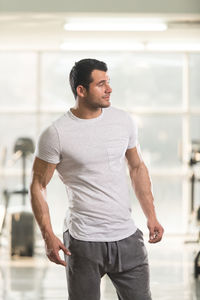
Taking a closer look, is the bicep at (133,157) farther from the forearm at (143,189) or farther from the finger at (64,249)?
the finger at (64,249)

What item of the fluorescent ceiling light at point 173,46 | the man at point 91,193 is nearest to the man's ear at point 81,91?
the man at point 91,193

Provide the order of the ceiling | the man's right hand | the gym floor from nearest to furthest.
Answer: the man's right hand < the gym floor < the ceiling

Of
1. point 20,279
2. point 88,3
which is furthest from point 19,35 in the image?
point 20,279

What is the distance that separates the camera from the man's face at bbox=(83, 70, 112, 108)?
2277mm

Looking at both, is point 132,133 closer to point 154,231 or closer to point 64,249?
point 154,231

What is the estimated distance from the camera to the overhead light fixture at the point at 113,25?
20.1ft

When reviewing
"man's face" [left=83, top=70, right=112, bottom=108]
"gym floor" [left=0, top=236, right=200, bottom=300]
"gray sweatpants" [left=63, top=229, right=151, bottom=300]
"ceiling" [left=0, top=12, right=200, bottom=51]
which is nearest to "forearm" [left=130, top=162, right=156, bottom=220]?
"gray sweatpants" [left=63, top=229, right=151, bottom=300]

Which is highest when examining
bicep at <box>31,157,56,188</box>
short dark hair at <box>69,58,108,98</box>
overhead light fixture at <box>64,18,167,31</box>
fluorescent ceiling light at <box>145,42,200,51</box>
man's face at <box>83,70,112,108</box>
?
overhead light fixture at <box>64,18,167,31</box>

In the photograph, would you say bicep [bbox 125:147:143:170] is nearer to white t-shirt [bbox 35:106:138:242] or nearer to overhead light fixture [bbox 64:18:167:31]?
white t-shirt [bbox 35:106:138:242]

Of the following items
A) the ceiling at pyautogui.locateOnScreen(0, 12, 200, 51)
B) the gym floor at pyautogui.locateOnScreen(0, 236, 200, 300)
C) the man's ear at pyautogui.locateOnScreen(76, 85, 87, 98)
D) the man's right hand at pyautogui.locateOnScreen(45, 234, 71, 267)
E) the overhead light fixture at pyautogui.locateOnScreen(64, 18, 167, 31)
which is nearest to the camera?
the man's right hand at pyautogui.locateOnScreen(45, 234, 71, 267)

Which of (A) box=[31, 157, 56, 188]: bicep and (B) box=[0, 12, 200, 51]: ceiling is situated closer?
(A) box=[31, 157, 56, 188]: bicep

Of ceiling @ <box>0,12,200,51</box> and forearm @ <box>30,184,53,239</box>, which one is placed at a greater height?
ceiling @ <box>0,12,200,51</box>

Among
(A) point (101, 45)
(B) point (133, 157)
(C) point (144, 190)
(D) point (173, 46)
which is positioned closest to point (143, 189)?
(C) point (144, 190)

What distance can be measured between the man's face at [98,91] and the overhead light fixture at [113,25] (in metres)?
3.88
